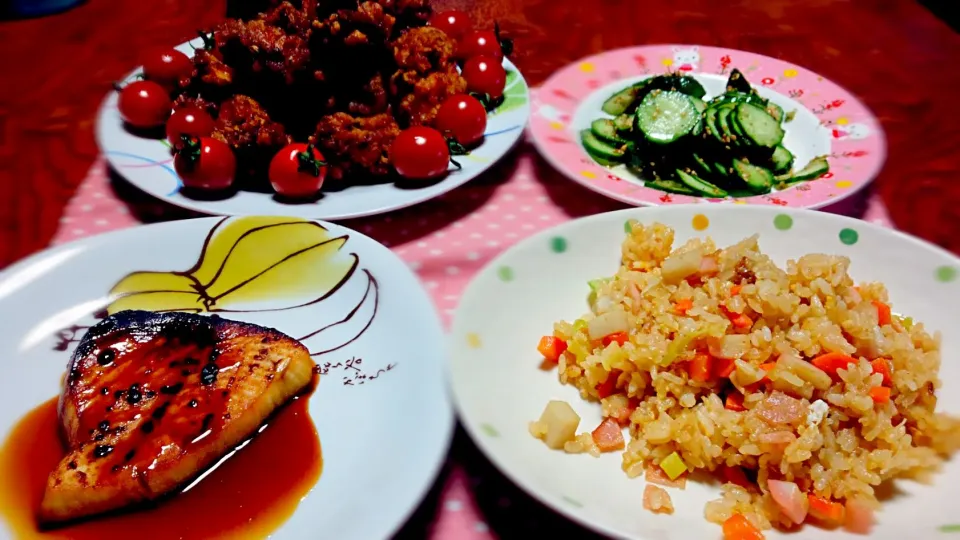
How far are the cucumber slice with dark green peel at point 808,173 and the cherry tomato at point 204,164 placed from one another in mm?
2147

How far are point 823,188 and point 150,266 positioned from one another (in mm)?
2402

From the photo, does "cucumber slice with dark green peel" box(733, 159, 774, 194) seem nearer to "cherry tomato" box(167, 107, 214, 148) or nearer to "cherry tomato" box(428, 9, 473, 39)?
"cherry tomato" box(428, 9, 473, 39)

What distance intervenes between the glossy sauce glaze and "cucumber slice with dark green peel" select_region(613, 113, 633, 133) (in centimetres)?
186

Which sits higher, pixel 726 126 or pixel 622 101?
pixel 726 126

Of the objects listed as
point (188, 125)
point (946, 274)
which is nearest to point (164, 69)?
point (188, 125)

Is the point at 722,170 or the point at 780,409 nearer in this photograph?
the point at 780,409

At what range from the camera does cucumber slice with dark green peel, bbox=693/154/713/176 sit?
9.02ft

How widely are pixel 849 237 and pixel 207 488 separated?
1.95 metres

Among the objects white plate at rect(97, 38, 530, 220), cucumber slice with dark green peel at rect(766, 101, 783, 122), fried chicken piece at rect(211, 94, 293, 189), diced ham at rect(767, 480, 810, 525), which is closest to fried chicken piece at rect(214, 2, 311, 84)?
fried chicken piece at rect(211, 94, 293, 189)

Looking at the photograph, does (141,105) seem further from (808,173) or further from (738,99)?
(808,173)

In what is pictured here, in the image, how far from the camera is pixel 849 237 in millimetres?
2086

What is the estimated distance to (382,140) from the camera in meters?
2.73

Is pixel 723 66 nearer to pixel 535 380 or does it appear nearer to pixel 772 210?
pixel 772 210

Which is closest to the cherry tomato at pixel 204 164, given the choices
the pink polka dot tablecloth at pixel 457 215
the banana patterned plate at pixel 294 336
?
the pink polka dot tablecloth at pixel 457 215
